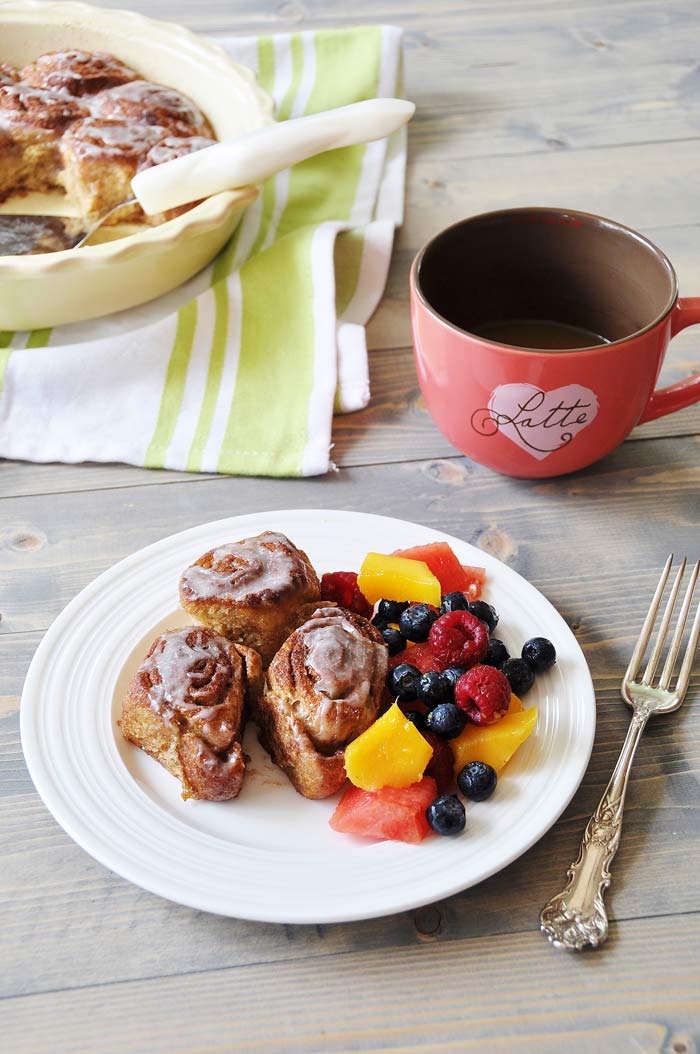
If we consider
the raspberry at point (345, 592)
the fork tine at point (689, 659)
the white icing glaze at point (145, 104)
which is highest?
the white icing glaze at point (145, 104)

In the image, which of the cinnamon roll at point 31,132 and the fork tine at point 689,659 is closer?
the fork tine at point 689,659

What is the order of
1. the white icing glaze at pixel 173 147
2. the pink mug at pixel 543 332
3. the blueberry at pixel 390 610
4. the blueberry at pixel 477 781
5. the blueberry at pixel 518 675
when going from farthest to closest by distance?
1. the white icing glaze at pixel 173 147
2. the pink mug at pixel 543 332
3. the blueberry at pixel 390 610
4. the blueberry at pixel 518 675
5. the blueberry at pixel 477 781

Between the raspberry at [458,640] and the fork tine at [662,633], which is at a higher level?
the raspberry at [458,640]

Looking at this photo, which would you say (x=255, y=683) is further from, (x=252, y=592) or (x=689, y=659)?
(x=689, y=659)

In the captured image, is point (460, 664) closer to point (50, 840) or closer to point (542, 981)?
point (542, 981)

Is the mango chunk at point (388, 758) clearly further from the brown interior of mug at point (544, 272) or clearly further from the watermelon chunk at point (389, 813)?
the brown interior of mug at point (544, 272)

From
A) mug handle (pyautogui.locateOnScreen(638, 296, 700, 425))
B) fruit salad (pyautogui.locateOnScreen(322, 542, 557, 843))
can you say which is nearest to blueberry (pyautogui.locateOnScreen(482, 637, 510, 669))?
fruit salad (pyautogui.locateOnScreen(322, 542, 557, 843))

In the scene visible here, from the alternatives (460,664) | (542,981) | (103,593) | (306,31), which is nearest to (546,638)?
(460,664)

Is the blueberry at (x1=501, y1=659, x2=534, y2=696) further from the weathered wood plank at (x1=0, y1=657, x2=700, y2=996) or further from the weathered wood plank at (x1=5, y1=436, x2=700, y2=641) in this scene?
the weathered wood plank at (x1=5, y1=436, x2=700, y2=641)

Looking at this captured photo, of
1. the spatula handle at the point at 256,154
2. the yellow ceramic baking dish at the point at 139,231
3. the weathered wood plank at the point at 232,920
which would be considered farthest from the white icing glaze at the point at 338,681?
the spatula handle at the point at 256,154
